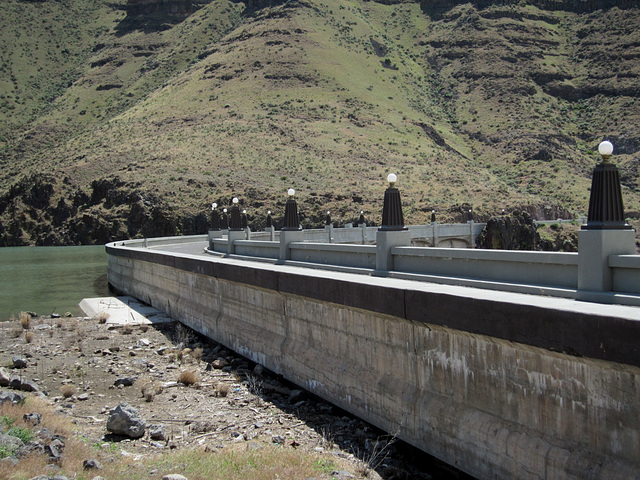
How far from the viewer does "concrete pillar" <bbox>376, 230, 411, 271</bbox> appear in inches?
499

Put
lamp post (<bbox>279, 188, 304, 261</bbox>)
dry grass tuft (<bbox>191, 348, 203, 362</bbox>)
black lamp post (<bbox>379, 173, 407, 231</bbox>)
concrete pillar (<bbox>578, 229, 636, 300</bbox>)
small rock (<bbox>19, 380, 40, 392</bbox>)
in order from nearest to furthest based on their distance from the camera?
1. concrete pillar (<bbox>578, 229, 636, 300</bbox>)
2. small rock (<bbox>19, 380, 40, 392</bbox>)
3. black lamp post (<bbox>379, 173, 407, 231</bbox>)
4. dry grass tuft (<bbox>191, 348, 203, 362</bbox>)
5. lamp post (<bbox>279, 188, 304, 261</bbox>)

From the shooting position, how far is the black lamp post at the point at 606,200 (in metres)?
7.79

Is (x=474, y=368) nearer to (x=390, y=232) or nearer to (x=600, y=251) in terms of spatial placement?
(x=600, y=251)

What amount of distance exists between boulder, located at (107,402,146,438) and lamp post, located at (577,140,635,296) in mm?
7014

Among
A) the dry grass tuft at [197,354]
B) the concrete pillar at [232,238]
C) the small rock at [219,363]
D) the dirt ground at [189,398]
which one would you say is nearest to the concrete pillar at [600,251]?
the dirt ground at [189,398]

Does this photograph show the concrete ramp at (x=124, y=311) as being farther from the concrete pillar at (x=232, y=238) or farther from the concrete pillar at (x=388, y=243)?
the concrete pillar at (x=388, y=243)

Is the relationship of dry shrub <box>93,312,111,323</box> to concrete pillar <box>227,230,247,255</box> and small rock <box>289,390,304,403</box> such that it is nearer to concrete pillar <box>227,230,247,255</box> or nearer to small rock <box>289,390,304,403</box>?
concrete pillar <box>227,230,247,255</box>

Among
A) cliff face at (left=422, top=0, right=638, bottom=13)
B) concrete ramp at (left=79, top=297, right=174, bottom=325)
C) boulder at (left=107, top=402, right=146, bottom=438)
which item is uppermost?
cliff face at (left=422, top=0, right=638, bottom=13)

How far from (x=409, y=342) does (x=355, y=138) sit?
7562 cm

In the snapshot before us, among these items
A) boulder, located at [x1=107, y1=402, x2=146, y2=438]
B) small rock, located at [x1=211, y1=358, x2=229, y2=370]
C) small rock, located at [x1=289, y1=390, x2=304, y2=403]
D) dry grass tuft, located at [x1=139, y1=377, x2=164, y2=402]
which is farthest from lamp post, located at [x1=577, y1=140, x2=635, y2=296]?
small rock, located at [x1=211, y1=358, x2=229, y2=370]

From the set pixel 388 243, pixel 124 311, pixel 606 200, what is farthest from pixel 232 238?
pixel 606 200

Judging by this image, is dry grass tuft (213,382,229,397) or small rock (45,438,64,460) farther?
dry grass tuft (213,382,229,397)

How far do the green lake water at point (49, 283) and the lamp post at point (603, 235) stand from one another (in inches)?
882

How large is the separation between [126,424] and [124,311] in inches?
617
